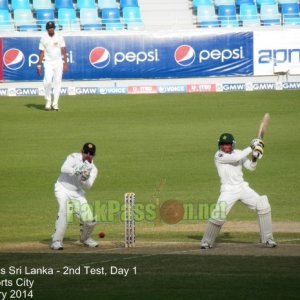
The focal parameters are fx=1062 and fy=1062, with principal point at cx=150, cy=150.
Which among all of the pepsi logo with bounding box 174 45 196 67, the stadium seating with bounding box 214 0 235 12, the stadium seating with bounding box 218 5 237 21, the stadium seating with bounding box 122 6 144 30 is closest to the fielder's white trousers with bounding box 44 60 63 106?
the pepsi logo with bounding box 174 45 196 67

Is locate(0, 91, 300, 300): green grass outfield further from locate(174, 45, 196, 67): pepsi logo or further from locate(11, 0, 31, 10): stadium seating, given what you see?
locate(11, 0, 31, 10): stadium seating

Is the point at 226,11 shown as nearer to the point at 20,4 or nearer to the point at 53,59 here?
the point at 20,4

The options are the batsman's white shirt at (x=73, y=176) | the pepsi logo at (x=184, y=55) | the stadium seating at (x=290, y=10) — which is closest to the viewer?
the batsman's white shirt at (x=73, y=176)

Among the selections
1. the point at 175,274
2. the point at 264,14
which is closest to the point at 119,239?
the point at 175,274

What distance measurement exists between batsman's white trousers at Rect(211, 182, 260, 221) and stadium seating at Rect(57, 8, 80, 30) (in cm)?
2107

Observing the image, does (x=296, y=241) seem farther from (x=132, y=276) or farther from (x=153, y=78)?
(x=153, y=78)

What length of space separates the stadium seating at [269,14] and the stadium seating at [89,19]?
577 centimetres

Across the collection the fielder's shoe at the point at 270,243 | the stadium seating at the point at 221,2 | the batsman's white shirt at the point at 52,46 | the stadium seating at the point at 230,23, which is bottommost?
the fielder's shoe at the point at 270,243

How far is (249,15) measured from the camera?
38156mm

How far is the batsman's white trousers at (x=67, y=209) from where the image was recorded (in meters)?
15.5

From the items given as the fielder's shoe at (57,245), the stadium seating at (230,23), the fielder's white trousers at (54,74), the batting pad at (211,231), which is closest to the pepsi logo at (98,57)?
the fielder's white trousers at (54,74)

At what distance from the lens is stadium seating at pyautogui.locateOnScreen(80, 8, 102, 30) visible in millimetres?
36031

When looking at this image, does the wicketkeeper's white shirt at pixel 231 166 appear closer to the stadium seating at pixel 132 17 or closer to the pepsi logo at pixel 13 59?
the pepsi logo at pixel 13 59

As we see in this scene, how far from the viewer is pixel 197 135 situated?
26203mm
